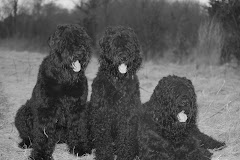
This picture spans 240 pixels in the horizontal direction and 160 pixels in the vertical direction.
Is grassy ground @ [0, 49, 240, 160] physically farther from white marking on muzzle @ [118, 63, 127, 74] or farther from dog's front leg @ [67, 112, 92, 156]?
white marking on muzzle @ [118, 63, 127, 74]

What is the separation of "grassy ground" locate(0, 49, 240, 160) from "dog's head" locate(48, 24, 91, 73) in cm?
150

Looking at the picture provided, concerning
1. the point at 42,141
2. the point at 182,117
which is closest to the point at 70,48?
the point at 42,141

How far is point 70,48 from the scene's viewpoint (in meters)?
4.04

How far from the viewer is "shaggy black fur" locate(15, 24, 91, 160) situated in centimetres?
407

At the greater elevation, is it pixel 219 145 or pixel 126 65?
pixel 126 65

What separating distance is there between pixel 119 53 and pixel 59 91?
40.4 inches

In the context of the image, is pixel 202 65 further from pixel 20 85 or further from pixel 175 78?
pixel 175 78

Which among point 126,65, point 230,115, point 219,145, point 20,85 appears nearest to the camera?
point 126,65

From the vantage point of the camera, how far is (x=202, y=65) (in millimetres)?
11562

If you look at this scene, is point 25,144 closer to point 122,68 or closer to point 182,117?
point 122,68

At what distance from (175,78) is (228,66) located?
8.71m

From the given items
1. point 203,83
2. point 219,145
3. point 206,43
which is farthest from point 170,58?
point 219,145

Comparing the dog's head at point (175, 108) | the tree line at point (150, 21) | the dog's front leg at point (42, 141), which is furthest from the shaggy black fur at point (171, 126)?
the tree line at point (150, 21)

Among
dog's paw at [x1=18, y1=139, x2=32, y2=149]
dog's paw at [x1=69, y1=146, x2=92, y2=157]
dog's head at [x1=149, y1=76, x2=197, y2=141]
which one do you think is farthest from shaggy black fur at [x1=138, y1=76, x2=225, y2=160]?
dog's paw at [x1=18, y1=139, x2=32, y2=149]
